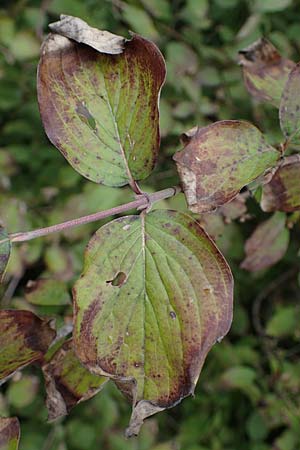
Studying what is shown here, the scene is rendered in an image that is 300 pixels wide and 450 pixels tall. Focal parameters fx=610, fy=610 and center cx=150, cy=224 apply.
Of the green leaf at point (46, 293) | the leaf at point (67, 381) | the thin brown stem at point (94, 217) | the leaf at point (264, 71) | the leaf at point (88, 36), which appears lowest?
the green leaf at point (46, 293)

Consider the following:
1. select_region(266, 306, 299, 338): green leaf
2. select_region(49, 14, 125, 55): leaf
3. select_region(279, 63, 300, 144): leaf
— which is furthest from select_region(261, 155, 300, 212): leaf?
select_region(266, 306, 299, 338): green leaf

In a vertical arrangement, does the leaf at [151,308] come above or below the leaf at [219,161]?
below

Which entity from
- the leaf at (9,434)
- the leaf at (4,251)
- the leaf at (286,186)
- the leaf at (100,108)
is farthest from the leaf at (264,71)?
the leaf at (9,434)

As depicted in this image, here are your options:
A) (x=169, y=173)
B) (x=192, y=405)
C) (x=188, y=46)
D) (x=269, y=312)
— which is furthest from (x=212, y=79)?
(x=192, y=405)

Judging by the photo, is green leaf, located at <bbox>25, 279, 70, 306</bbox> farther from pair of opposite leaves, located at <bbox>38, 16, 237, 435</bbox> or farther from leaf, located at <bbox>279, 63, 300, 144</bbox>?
leaf, located at <bbox>279, 63, 300, 144</bbox>

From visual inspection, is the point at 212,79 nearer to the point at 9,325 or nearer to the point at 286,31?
the point at 286,31

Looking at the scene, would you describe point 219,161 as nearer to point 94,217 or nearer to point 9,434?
point 94,217

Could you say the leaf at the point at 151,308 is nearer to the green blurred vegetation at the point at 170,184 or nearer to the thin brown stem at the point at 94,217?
the thin brown stem at the point at 94,217
